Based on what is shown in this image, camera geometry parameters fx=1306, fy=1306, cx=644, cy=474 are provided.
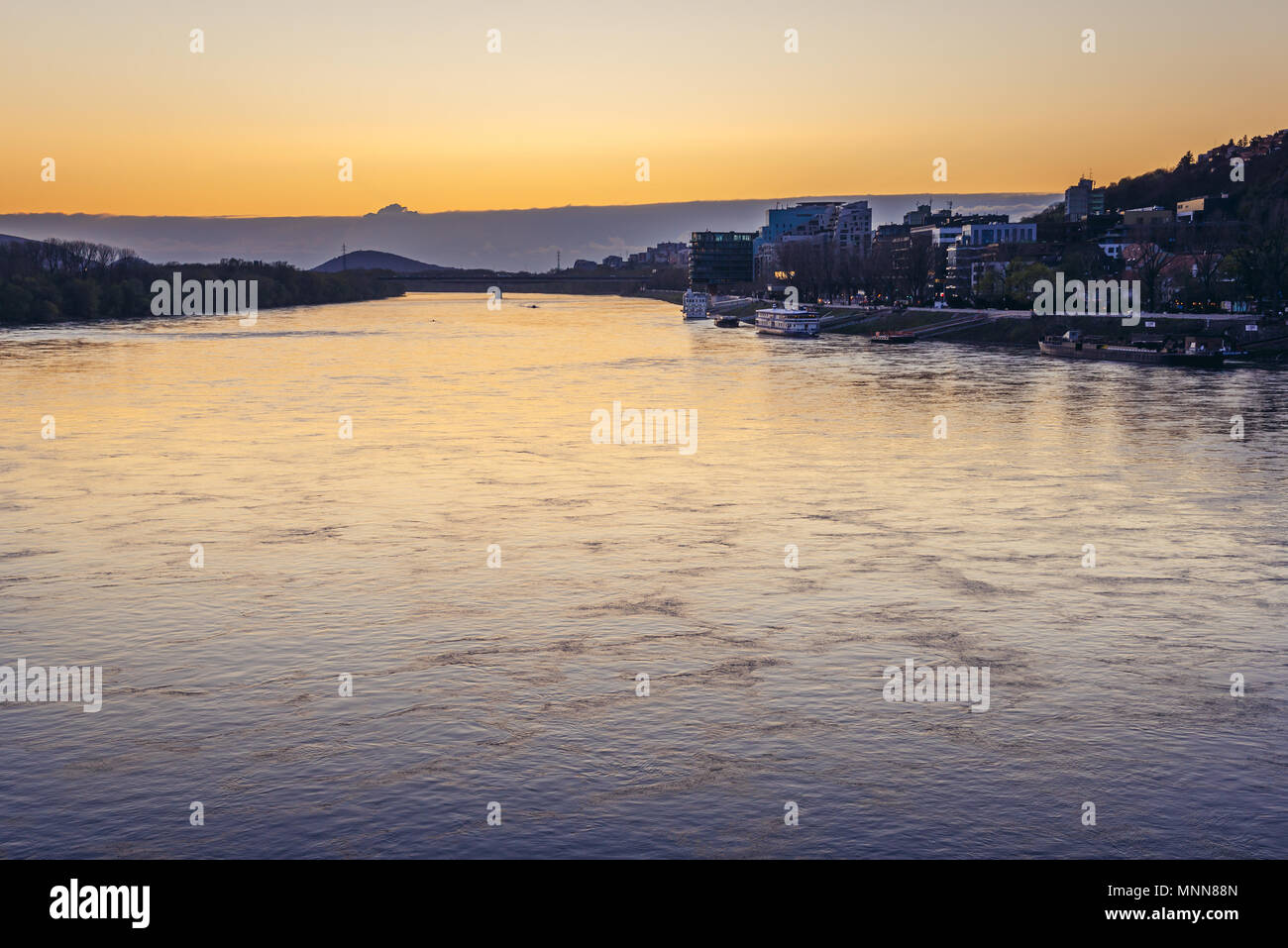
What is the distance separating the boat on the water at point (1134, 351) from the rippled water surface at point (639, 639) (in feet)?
125

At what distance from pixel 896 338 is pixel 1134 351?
2701cm

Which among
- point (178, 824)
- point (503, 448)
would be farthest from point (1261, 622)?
point (503, 448)

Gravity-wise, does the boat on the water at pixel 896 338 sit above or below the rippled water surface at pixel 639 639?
above

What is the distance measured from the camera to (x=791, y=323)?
127812mm

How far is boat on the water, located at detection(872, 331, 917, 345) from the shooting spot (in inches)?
4385

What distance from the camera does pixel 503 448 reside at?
43.3 meters

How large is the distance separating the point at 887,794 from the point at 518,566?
491 inches

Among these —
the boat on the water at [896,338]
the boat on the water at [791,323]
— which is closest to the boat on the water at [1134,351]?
the boat on the water at [896,338]

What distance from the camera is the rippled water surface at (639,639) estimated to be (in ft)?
47.3

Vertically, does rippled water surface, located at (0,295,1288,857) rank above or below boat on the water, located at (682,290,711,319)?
below

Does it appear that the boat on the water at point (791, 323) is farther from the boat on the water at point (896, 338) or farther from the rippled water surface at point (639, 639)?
the rippled water surface at point (639, 639)

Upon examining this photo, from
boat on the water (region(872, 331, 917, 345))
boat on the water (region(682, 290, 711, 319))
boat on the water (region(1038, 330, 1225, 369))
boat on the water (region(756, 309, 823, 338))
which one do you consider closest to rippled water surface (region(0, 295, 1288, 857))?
boat on the water (region(1038, 330, 1225, 369))

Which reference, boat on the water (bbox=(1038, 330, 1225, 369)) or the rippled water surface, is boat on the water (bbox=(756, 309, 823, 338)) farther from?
the rippled water surface

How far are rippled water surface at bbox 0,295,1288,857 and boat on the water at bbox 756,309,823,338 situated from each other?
79577 millimetres
